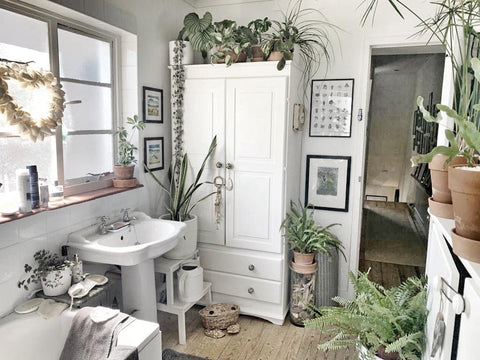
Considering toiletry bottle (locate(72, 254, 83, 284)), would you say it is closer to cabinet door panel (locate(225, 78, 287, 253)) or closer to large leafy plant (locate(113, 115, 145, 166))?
large leafy plant (locate(113, 115, 145, 166))

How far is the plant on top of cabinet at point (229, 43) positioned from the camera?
8.86ft

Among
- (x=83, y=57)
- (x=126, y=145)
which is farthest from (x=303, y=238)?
(x=83, y=57)

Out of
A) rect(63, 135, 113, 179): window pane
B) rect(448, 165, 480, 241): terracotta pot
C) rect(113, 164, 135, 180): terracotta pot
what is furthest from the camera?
rect(113, 164, 135, 180): terracotta pot

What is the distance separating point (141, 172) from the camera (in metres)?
2.80

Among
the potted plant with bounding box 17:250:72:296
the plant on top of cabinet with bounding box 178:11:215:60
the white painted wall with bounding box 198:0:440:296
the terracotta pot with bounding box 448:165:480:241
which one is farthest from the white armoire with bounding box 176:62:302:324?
the terracotta pot with bounding box 448:165:480:241

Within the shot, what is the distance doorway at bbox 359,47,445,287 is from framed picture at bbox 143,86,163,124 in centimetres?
267

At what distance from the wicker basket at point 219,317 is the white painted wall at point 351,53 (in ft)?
3.28

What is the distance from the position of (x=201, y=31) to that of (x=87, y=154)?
1.21 metres

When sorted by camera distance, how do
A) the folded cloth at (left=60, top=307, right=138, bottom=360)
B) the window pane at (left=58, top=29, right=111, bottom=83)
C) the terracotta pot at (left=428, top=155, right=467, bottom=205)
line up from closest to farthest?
the terracotta pot at (left=428, top=155, right=467, bottom=205)
the folded cloth at (left=60, top=307, right=138, bottom=360)
the window pane at (left=58, top=29, right=111, bottom=83)

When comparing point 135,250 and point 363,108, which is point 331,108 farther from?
point 135,250

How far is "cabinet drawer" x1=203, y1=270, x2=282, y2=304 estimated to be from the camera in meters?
2.87

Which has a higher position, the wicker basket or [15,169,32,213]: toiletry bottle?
[15,169,32,213]: toiletry bottle

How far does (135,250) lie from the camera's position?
2.04 m

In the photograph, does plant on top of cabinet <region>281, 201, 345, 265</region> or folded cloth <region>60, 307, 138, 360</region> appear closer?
folded cloth <region>60, 307, 138, 360</region>
